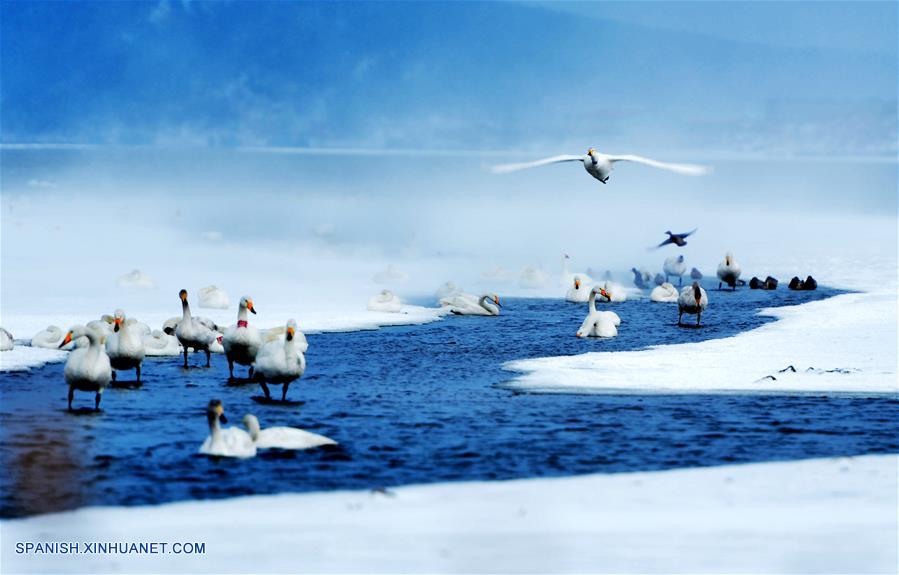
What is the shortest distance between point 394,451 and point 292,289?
21863 mm

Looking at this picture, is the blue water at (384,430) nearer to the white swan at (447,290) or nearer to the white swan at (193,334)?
the white swan at (193,334)

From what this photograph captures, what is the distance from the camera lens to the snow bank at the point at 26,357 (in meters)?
26.2

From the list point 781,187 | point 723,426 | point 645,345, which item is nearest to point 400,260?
point 645,345

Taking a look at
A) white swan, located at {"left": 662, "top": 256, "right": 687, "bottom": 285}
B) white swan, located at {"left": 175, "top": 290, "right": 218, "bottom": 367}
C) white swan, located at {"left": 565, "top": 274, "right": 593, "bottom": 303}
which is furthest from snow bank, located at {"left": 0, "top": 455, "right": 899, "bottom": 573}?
white swan, located at {"left": 662, "top": 256, "right": 687, "bottom": 285}

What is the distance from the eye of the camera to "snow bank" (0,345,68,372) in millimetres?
26230

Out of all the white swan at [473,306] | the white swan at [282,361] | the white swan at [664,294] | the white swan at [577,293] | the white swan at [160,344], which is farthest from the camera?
the white swan at [664,294]

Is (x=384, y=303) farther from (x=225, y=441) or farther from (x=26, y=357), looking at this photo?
(x=225, y=441)

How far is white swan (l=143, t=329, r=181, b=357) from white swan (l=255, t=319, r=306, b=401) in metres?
4.85

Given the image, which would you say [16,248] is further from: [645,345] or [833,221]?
[833,221]

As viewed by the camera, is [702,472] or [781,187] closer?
[702,472]

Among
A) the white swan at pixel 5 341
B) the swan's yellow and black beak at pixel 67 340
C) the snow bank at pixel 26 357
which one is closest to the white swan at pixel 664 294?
the snow bank at pixel 26 357

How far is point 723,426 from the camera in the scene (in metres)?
21.7

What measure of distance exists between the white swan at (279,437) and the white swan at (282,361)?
3031 millimetres

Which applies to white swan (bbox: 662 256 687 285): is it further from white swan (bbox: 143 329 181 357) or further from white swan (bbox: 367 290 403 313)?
white swan (bbox: 143 329 181 357)
